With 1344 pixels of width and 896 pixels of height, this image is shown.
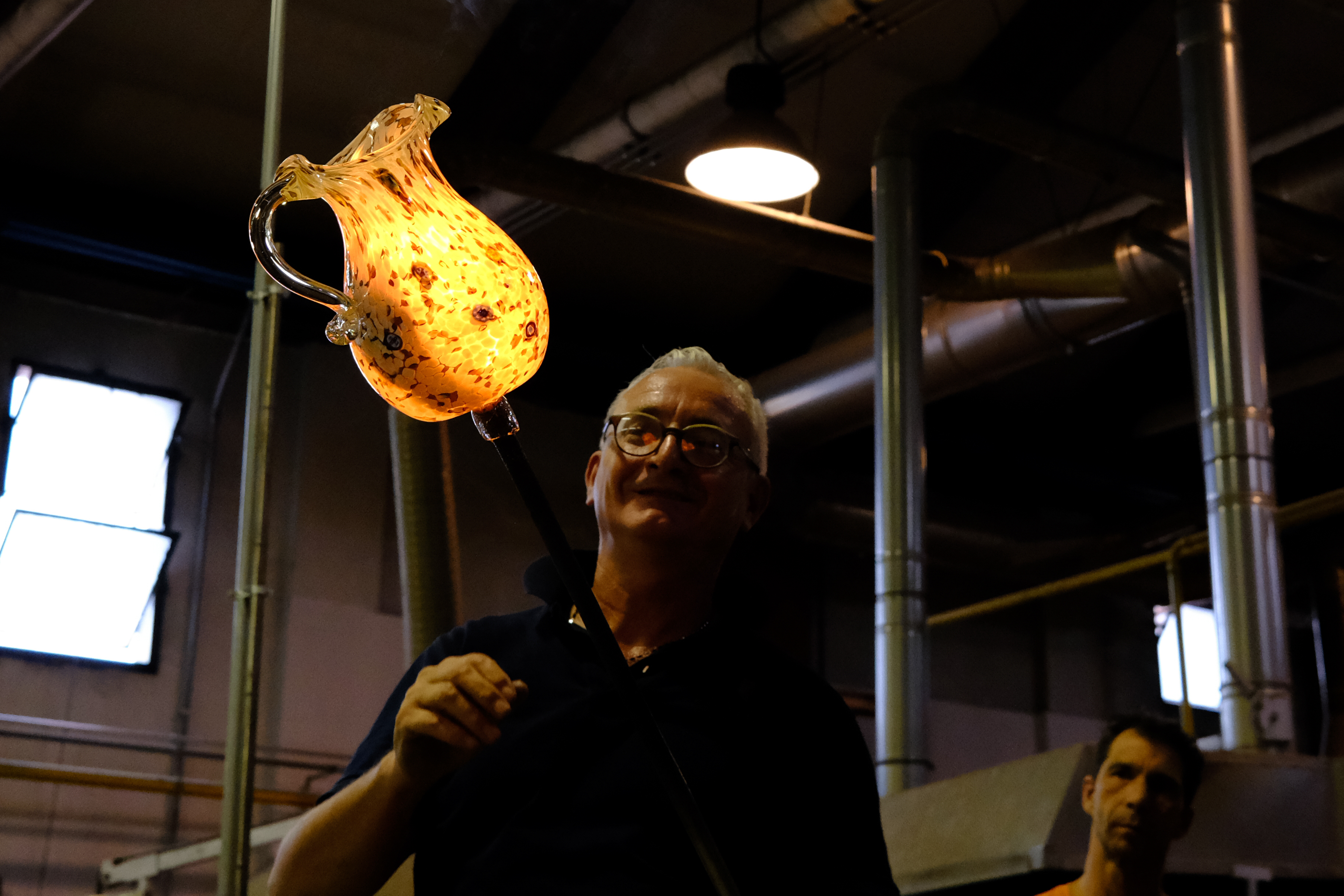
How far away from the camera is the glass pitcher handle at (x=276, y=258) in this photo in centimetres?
88

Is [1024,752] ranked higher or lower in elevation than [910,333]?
lower

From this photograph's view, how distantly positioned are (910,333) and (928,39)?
195 centimetres

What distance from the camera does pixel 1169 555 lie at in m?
4.22

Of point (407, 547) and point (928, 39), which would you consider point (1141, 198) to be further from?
point (407, 547)

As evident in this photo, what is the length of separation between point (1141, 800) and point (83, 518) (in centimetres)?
488

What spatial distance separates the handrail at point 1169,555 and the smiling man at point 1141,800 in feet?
5.50

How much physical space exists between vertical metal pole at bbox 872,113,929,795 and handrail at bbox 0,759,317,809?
9.34 ft

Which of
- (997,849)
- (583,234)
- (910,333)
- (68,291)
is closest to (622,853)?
(997,849)

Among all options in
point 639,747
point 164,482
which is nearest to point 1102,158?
point 639,747

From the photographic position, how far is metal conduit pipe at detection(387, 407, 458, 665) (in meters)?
3.44

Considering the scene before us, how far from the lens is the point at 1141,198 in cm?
596

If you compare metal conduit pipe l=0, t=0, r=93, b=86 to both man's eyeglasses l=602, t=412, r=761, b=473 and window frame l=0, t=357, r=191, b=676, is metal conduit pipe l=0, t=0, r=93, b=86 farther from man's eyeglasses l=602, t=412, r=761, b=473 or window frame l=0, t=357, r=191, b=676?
window frame l=0, t=357, r=191, b=676

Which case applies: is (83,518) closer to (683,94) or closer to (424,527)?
(424,527)

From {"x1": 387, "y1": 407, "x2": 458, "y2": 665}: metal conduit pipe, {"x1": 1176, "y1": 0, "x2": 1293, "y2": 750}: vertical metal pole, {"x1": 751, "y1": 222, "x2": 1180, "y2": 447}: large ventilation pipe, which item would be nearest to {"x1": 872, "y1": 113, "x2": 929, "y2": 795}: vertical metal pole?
{"x1": 751, "y1": 222, "x2": 1180, "y2": 447}: large ventilation pipe
